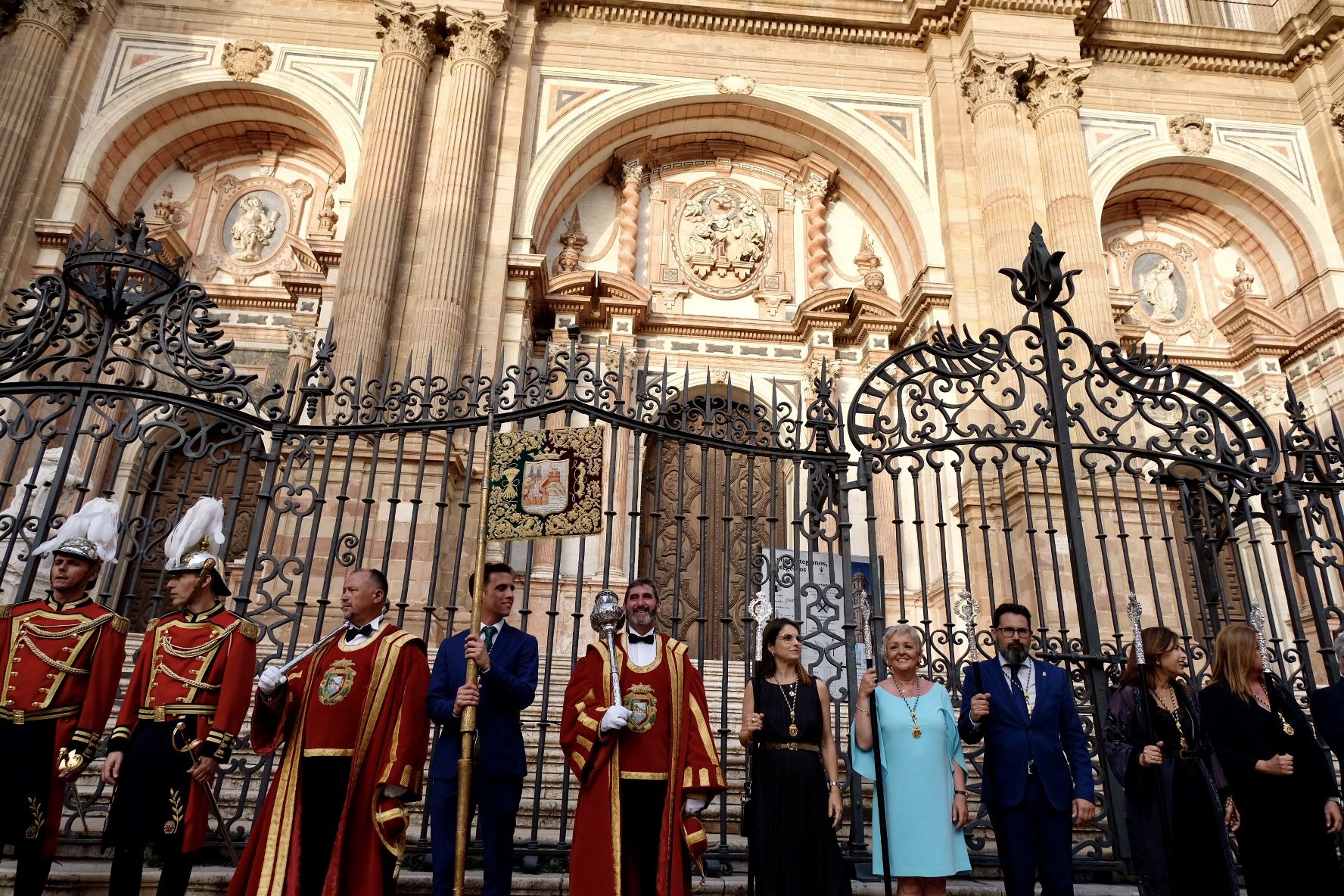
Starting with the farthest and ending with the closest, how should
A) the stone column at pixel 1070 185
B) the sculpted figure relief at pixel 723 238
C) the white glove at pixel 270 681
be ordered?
the sculpted figure relief at pixel 723 238, the stone column at pixel 1070 185, the white glove at pixel 270 681

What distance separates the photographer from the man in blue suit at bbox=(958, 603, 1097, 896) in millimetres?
4324

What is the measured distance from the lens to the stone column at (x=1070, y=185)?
12336 mm

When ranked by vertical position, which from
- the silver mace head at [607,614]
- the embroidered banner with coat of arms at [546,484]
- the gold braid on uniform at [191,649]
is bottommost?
the gold braid on uniform at [191,649]

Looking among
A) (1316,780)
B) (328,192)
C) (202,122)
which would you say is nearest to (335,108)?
(328,192)

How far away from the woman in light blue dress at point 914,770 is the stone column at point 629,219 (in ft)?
35.2

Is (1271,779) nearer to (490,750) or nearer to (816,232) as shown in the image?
(490,750)

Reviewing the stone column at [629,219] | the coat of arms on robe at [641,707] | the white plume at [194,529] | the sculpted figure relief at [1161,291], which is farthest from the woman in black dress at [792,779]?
the sculpted figure relief at [1161,291]

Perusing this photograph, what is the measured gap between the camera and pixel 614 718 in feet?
13.0

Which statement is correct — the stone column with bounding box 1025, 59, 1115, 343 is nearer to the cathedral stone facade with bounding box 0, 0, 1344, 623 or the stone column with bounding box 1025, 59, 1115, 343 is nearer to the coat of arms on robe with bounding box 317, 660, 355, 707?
the cathedral stone facade with bounding box 0, 0, 1344, 623

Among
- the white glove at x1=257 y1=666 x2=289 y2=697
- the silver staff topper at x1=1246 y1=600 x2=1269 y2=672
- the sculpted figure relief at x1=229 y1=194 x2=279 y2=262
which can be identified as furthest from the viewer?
the sculpted figure relief at x1=229 y1=194 x2=279 y2=262

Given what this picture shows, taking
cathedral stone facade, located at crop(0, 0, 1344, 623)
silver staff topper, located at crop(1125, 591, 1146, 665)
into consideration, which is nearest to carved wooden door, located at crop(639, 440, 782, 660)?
cathedral stone facade, located at crop(0, 0, 1344, 623)

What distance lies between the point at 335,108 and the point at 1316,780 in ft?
46.0

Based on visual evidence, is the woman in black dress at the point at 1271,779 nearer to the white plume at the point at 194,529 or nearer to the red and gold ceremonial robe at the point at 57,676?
the white plume at the point at 194,529

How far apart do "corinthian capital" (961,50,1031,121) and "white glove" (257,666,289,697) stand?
42.9 ft
